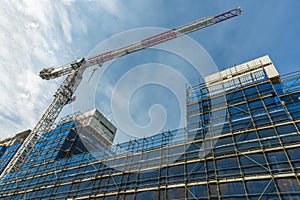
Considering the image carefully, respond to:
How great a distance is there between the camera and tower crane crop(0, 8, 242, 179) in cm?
3475

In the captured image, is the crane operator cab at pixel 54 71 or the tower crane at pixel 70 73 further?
the crane operator cab at pixel 54 71

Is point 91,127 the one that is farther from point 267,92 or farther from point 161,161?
point 267,92

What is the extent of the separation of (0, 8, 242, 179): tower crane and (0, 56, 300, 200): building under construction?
8.21 metres

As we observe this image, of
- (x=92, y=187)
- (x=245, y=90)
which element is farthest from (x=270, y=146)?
(x=92, y=187)

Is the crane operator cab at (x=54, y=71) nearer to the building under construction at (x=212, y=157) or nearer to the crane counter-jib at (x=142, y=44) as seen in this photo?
the crane counter-jib at (x=142, y=44)

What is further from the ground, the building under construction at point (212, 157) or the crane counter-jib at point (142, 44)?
the crane counter-jib at point (142, 44)

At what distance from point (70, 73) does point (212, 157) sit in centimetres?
3977

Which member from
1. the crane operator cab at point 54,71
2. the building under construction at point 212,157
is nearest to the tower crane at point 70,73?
the crane operator cab at point 54,71

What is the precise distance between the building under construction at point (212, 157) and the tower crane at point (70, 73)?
26.9 ft

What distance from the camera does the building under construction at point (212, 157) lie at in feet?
41.5

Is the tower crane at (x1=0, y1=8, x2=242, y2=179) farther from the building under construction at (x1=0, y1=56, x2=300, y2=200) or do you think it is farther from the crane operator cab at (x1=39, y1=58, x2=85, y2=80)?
the building under construction at (x1=0, y1=56, x2=300, y2=200)

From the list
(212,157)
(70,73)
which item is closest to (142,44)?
(70,73)

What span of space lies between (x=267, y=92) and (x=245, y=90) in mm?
2154

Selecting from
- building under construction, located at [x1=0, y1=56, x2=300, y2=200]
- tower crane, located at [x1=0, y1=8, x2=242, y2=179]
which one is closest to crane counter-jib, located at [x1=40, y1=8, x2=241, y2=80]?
tower crane, located at [x1=0, y1=8, x2=242, y2=179]
